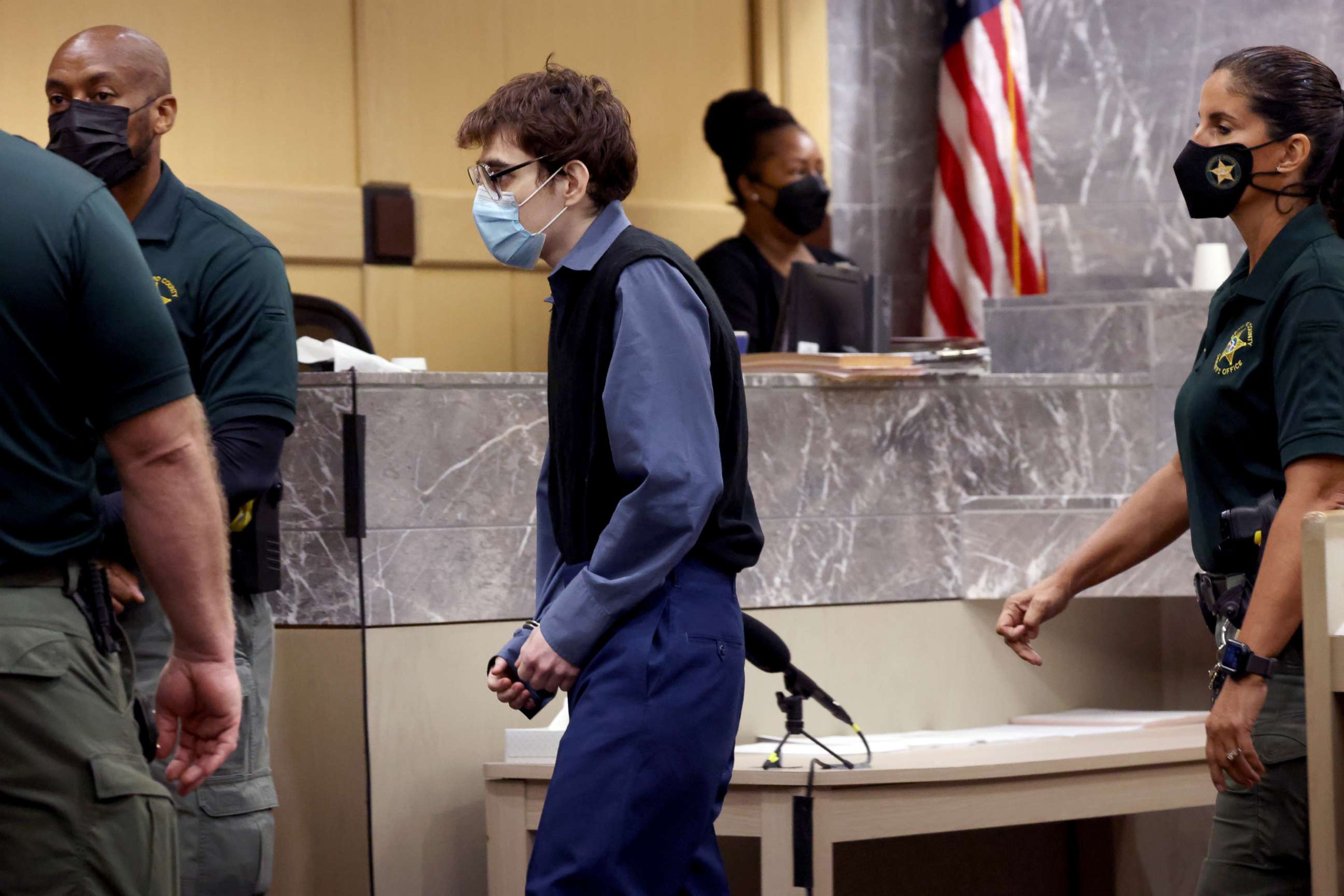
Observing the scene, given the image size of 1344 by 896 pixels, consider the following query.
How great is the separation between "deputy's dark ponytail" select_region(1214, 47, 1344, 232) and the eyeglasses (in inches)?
35.6

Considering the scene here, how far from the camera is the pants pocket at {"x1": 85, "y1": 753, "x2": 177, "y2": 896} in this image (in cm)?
155

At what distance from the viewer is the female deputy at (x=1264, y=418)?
6.45 ft

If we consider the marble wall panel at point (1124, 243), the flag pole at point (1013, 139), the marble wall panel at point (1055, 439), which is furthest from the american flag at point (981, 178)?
the marble wall panel at point (1055, 439)

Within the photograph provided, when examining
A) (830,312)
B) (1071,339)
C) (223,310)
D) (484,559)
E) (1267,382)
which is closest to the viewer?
(1267,382)

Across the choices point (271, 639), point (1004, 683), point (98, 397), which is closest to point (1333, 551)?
point (98, 397)

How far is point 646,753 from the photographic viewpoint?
1884mm

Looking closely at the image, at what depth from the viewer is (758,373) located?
331cm

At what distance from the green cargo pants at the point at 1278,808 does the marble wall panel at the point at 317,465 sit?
1.62 metres

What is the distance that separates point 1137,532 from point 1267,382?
388 millimetres

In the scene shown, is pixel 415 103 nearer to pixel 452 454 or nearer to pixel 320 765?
pixel 452 454

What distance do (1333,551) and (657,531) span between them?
736mm

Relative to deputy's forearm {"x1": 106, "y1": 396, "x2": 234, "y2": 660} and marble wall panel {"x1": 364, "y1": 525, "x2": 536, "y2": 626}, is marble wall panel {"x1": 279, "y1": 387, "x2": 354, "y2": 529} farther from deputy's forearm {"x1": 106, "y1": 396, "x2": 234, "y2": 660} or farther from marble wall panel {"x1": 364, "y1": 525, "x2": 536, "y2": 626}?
deputy's forearm {"x1": 106, "y1": 396, "x2": 234, "y2": 660}

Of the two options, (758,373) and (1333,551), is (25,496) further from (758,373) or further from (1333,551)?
(758,373)

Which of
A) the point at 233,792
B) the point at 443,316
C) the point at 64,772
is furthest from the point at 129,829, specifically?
Answer: the point at 443,316
